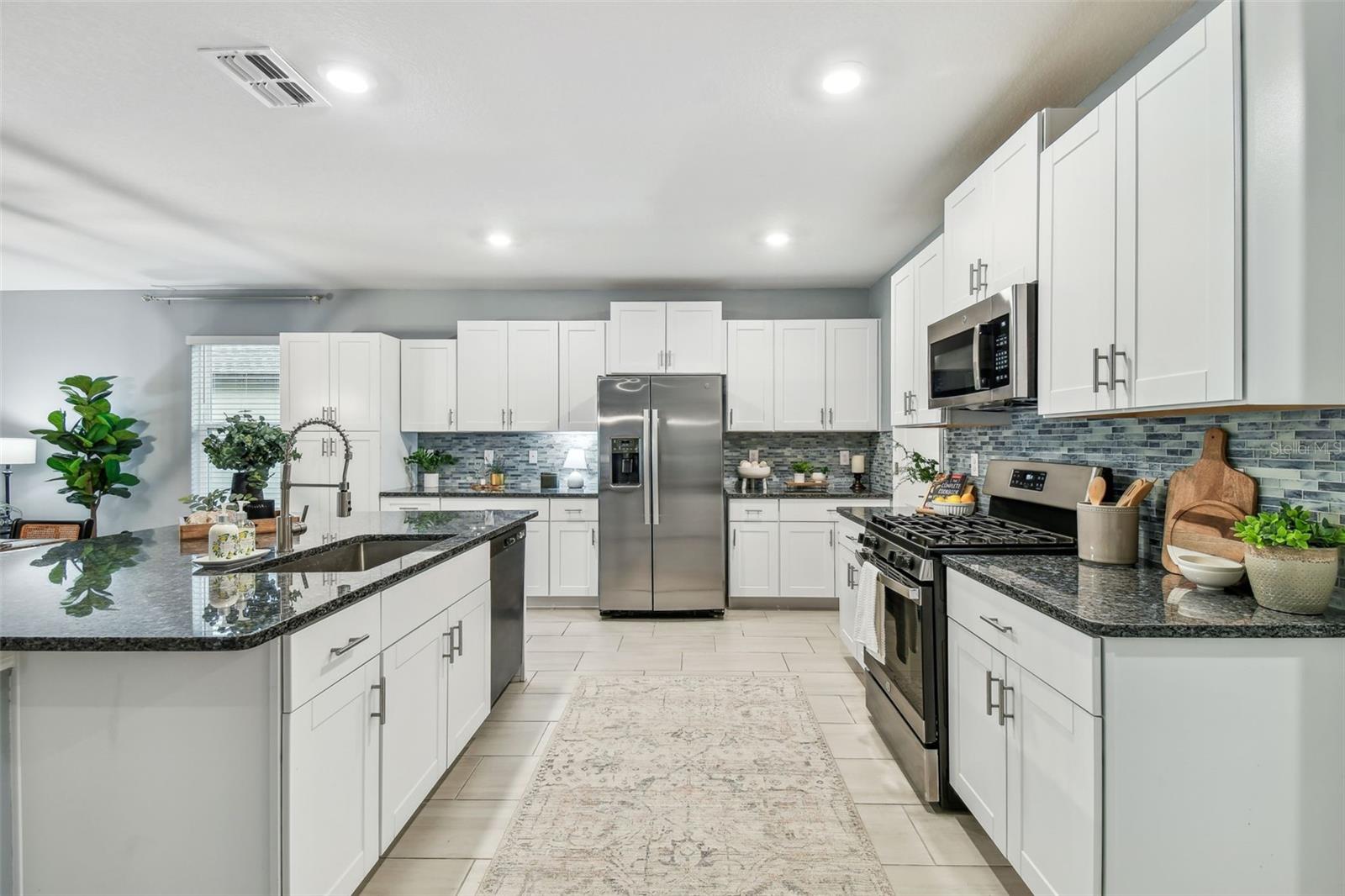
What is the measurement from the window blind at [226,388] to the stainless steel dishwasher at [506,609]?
11.1ft

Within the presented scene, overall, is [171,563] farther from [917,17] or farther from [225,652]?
[917,17]

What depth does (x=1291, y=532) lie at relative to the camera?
4.55 ft

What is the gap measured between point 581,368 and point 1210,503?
410 centimetres

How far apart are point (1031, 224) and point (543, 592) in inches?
157

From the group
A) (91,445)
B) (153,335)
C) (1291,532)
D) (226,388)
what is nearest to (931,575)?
(1291,532)

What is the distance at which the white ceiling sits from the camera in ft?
6.58

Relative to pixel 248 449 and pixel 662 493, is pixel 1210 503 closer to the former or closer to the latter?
pixel 662 493

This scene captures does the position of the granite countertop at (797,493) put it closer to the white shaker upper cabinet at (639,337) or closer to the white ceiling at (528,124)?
the white shaker upper cabinet at (639,337)

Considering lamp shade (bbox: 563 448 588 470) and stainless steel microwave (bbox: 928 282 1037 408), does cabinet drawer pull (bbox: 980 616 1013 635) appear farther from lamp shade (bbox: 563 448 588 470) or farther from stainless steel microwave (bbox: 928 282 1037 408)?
lamp shade (bbox: 563 448 588 470)

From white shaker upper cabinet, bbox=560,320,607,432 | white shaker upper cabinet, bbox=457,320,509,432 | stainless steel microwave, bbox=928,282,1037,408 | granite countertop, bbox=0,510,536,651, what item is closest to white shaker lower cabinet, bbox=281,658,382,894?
granite countertop, bbox=0,510,536,651

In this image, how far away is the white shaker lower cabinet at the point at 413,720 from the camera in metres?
1.84

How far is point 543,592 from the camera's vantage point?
4.95 meters

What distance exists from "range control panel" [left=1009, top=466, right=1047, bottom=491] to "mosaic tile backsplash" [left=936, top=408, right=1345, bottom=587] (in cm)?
9

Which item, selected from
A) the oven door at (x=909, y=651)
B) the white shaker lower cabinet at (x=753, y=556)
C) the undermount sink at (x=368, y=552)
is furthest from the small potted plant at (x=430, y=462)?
the oven door at (x=909, y=651)
